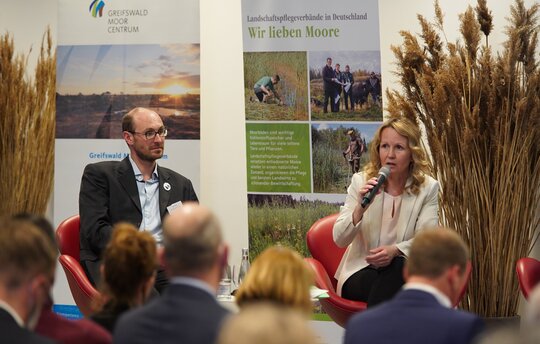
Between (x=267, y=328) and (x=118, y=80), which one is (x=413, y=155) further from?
(x=267, y=328)

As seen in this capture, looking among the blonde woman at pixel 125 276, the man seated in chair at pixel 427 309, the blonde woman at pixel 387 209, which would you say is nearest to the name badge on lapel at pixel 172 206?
the blonde woman at pixel 387 209

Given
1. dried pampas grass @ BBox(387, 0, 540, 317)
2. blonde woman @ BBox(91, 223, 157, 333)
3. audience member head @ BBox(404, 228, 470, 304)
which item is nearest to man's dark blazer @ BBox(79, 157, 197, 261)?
dried pampas grass @ BBox(387, 0, 540, 317)

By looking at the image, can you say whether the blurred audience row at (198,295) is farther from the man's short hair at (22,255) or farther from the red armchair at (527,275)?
the red armchair at (527,275)

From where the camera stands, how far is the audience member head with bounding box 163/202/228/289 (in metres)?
2.82

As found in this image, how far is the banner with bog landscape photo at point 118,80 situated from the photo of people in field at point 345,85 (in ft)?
3.09

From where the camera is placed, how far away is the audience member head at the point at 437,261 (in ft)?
9.71

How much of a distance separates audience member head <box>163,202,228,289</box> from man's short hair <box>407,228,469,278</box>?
2.17 feet

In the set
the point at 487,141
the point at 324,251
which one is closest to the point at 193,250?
the point at 324,251

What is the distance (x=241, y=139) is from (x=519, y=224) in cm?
232

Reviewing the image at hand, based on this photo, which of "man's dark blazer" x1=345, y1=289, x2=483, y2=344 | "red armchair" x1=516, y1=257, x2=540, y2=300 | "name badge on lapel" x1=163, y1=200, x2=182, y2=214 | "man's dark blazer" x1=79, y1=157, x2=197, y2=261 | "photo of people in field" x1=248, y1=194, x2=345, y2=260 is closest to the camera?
"man's dark blazer" x1=345, y1=289, x2=483, y2=344

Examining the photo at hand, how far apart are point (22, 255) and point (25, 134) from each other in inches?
192

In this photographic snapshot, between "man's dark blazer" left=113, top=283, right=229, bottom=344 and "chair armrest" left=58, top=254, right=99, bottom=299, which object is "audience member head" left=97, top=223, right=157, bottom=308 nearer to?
"man's dark blazer" left=113, top=283, right=229, bottom=344

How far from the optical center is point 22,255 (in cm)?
261

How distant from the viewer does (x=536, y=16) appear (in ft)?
19.8
